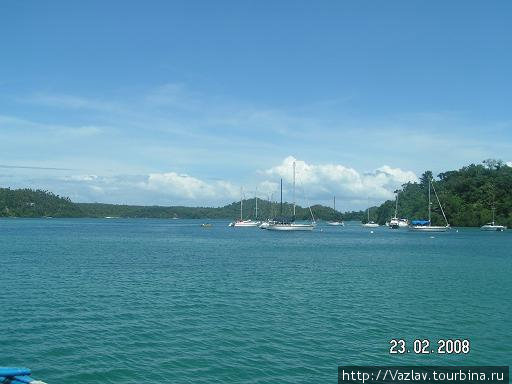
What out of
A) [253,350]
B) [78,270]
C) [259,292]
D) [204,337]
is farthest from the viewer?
[78,270]

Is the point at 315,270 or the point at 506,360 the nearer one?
the point at 506,360

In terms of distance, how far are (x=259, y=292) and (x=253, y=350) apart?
1675cm

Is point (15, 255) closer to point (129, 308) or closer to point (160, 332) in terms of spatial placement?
point (129, 308)

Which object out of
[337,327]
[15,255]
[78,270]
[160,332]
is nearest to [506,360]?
[337,327]

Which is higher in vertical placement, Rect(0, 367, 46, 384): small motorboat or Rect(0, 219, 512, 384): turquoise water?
Rect(0, 367, 46, 384): small motorboat

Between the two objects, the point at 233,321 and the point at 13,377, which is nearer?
the point at 13,377

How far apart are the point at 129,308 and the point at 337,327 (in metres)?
13.4

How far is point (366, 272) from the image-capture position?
57.6 meters

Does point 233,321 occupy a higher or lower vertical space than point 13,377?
lower

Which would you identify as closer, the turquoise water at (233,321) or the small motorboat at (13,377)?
the small motorboat at (13,377)

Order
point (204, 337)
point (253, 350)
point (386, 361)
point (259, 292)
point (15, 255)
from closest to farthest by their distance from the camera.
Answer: point (386, 361), point (253, 350), point (204, 337), point (259, 292), point (15, 255)

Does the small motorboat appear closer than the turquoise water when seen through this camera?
Yes

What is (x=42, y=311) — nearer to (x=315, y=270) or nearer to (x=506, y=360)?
(x=506, y=360)

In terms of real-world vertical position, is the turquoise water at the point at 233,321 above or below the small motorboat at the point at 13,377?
below
